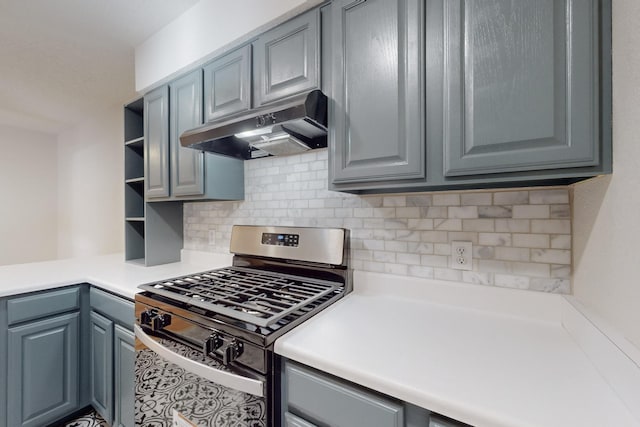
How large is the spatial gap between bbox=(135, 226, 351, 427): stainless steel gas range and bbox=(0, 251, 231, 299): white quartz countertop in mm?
376

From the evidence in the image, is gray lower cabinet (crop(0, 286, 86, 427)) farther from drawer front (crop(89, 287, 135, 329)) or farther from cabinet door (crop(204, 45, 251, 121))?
cabinet door (crop(204, 45, 251, 121))

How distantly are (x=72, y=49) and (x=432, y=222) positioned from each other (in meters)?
2.74

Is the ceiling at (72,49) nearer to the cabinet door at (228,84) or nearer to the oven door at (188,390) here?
the cabinet door at (228,84)

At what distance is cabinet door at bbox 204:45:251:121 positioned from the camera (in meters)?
1.43

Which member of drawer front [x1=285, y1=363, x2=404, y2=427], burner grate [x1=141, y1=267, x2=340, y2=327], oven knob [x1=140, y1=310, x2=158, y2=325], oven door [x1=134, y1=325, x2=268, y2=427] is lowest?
oven door [x1=134, y1=325, x2=268, y2=427]

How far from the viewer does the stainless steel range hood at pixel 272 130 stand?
3.49 ft

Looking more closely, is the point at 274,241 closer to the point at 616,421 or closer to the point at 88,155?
the point at 616,421

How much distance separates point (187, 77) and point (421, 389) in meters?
2.02

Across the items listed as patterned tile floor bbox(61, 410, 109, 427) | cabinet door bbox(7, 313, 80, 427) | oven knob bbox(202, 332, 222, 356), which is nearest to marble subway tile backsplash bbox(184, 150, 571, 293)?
oven knob bbox(202, 332, 222, 356)

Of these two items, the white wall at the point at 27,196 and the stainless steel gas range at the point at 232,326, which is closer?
the stainless steel gas range at the point at 232,326

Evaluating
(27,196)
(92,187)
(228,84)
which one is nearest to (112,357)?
(228,84)

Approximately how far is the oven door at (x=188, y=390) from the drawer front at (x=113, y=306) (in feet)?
0.72

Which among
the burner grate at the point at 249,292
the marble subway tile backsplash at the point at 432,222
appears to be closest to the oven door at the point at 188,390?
the burner grate at the point at 249,292

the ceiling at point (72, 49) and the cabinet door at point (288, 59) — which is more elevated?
the ceiling at point (72, 49)
